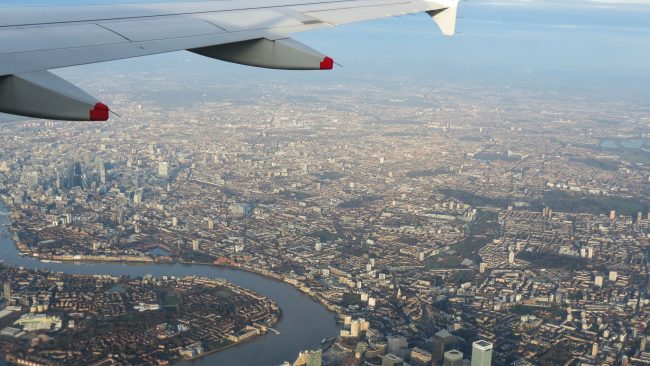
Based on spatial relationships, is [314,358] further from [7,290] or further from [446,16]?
[446,16]

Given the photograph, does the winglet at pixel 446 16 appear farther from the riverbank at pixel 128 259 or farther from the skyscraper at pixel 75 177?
the skyscraper at pixel 75 177

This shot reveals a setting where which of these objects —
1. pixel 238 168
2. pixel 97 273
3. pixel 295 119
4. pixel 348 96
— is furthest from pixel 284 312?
pixel 348 96

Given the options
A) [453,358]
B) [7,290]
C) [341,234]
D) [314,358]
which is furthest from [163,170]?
[453,358]

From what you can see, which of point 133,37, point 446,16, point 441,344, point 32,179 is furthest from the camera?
point 32,179

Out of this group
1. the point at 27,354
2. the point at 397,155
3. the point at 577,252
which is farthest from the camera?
the point at 397,155

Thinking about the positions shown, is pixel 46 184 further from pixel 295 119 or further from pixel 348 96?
pixel 348 96

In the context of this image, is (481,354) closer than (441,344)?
Yes

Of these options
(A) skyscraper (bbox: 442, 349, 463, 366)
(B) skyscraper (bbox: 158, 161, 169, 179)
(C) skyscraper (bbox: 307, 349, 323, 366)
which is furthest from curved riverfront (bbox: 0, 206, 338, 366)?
(B) skyscraper (bbox: 158, 161, 169, 179)

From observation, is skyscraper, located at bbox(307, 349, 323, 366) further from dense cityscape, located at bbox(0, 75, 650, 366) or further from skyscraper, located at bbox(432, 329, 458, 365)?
skyscraper, located at bbox(432, 329, 458, 365)
